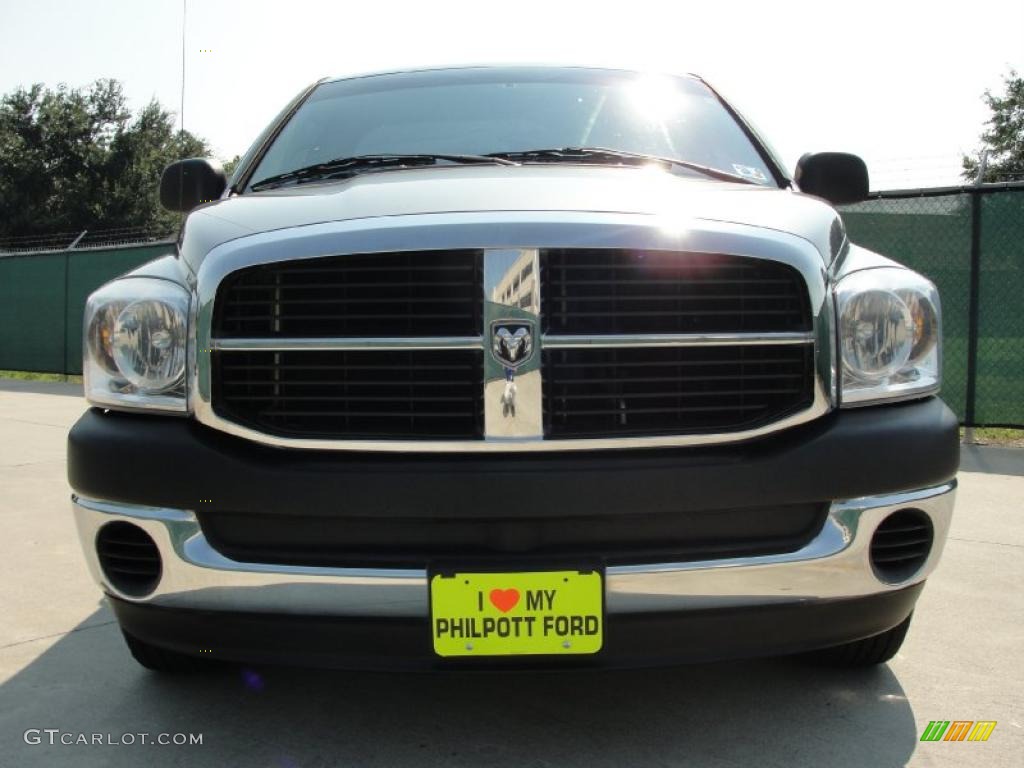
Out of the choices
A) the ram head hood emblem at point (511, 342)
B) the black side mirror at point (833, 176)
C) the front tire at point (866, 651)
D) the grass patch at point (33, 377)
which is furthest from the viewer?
the grass patch at point (33, 377)

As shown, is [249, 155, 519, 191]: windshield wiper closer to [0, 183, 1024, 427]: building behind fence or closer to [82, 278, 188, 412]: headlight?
[82, 278, 188, 412]: headlight

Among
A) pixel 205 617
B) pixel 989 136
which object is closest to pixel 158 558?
pixel 205 617

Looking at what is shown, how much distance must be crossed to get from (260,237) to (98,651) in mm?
1517

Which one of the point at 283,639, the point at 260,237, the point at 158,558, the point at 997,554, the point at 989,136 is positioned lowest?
the point at 997,554

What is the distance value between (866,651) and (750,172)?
1411 millimetres

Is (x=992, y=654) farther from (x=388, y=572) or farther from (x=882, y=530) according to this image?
(x=388, y=572)

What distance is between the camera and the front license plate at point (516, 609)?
205 cm

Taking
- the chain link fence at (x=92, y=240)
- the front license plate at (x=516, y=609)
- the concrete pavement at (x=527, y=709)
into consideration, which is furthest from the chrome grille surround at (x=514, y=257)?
the chain link fence at (x=92, y=240)

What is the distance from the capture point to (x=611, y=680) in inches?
110

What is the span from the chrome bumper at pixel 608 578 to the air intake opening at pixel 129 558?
0.02 metres

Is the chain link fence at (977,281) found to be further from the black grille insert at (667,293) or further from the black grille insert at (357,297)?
the black grille insert at (357,297)

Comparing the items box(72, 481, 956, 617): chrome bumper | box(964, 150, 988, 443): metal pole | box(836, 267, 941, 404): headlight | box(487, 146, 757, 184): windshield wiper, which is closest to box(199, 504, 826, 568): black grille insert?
box(72, 481, 956, 617): chrome bumper

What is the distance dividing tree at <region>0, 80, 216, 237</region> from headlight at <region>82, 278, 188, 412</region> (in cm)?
4714

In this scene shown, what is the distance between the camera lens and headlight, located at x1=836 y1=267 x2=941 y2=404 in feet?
7.50
